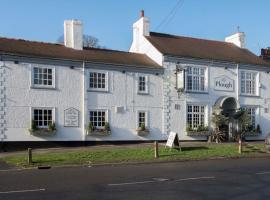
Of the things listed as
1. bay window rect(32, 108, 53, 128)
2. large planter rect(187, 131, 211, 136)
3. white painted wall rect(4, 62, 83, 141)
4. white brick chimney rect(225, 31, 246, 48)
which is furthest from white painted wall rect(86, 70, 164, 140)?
white brick chimney rect(225, 31, 246, 48)

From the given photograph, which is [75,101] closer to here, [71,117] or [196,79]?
[71,117]

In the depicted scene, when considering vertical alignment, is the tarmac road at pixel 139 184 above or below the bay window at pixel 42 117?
below

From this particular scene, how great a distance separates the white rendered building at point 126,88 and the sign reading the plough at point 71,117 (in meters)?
0.06

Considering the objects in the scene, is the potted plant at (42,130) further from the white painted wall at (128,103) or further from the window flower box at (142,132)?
the window flower box at (142,132)

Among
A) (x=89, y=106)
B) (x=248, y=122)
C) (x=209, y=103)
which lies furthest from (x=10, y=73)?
(x=248, y=122)

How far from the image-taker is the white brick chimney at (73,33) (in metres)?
29.8

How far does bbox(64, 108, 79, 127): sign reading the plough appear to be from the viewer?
1078 inches

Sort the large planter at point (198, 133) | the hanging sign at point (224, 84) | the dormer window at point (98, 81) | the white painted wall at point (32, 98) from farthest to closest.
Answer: the hanging sign at point (224, 84) < the large planter at point (198, 133) < the dormer window at point (98, 81) < the white painted wall at point (32, 98)

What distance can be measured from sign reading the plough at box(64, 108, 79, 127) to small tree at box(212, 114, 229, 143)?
1055 cm

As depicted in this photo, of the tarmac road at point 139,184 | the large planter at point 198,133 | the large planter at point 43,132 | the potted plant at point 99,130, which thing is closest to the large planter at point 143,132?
the potted plant at point 99,130

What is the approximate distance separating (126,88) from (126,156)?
886cm

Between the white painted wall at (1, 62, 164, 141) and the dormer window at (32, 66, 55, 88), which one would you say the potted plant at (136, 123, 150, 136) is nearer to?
the white painted wall at (1, 62, 164, 141)

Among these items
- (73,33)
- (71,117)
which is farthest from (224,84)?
(71,117)

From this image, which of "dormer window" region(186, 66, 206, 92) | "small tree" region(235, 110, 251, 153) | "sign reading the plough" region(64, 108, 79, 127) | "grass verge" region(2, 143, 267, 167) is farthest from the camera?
"small tree" region(235, 110, 251, 153)
